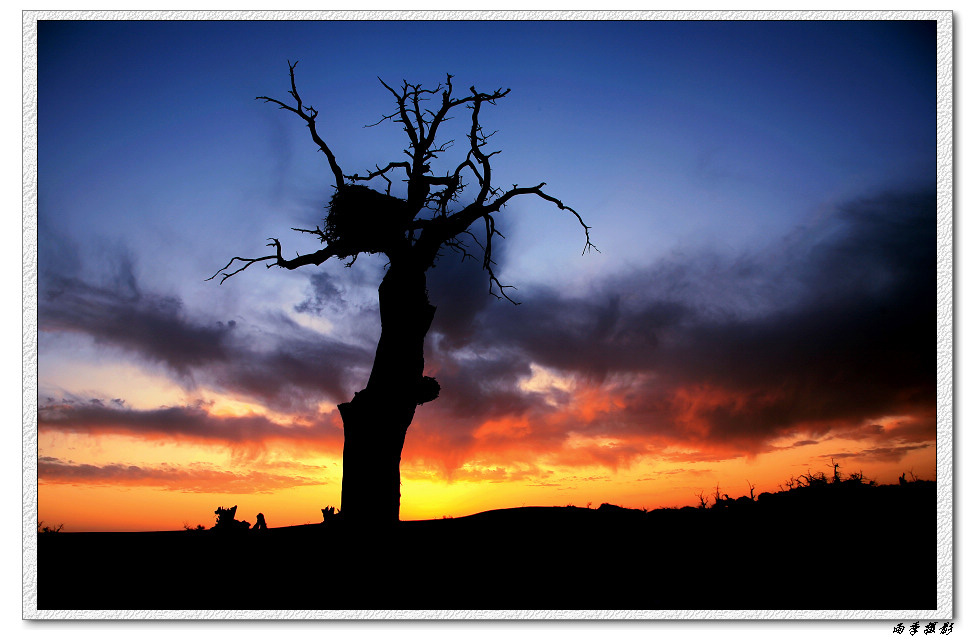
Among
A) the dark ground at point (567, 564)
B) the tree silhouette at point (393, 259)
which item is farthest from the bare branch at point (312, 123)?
the dark ground at point (567, 564)

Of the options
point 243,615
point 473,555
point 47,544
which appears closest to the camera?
point 243,615

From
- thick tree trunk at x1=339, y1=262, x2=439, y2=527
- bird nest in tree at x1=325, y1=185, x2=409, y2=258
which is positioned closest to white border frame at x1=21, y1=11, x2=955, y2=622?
thick tree trunk at x1=339, y1=262, x2=439, y2=527

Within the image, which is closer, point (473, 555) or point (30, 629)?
point (30, 629)

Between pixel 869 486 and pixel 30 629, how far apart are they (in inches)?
306

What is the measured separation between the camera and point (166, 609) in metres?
4.29

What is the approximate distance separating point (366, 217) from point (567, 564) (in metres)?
4.15

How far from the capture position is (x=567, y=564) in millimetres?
5145

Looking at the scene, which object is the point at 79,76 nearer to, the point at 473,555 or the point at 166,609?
the point at 166,609

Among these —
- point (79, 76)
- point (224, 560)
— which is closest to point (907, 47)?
point (79, 76)

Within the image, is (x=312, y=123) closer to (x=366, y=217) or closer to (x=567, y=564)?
(x=366, y=217)

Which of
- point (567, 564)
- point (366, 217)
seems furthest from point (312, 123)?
point (567, 564)

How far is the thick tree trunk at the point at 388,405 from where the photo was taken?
564 centimetres

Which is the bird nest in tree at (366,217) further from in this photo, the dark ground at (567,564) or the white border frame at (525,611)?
the dark ground at (567,564)
